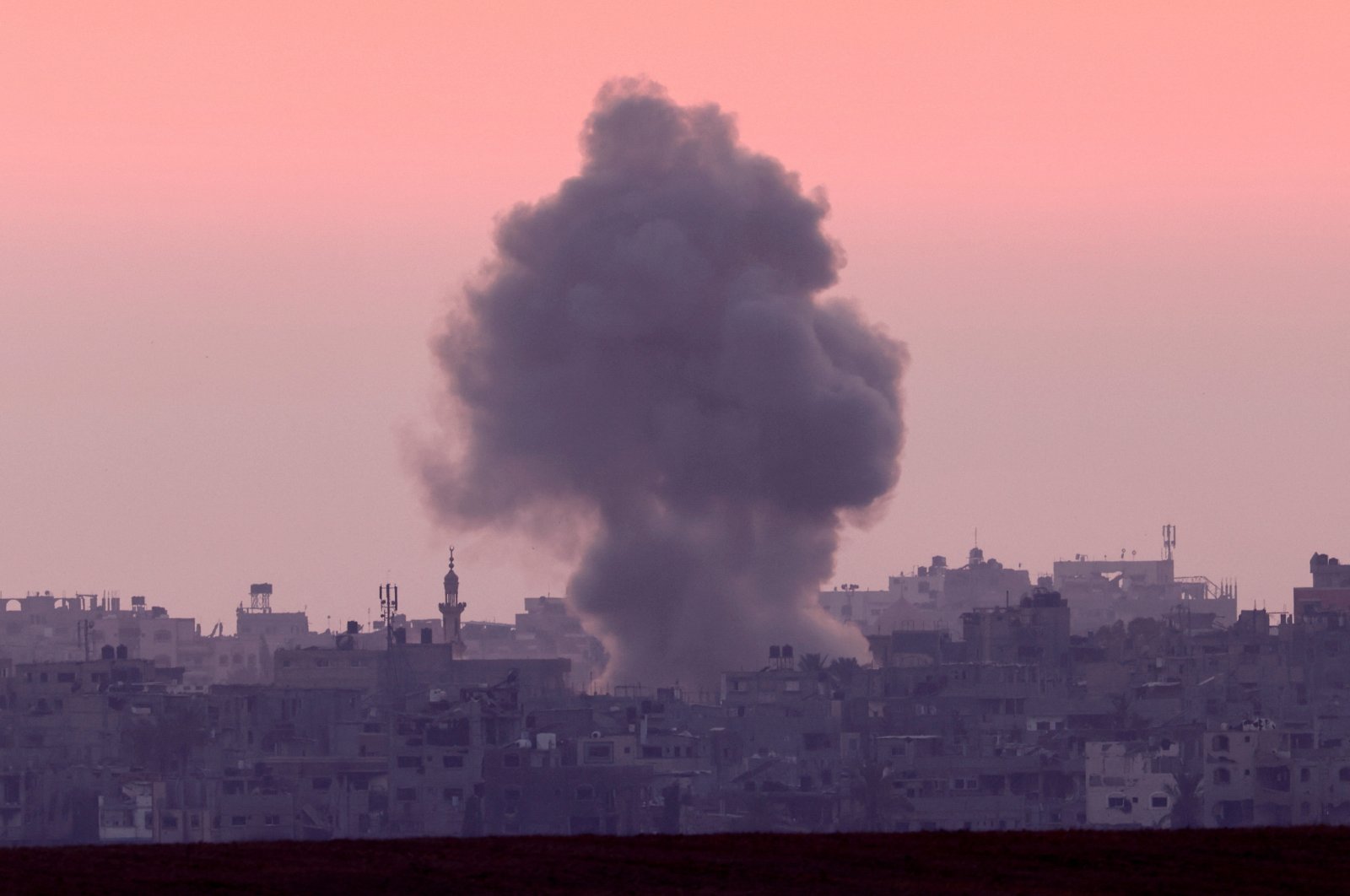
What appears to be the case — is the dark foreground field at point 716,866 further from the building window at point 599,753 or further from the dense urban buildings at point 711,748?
the building window at point 599,753

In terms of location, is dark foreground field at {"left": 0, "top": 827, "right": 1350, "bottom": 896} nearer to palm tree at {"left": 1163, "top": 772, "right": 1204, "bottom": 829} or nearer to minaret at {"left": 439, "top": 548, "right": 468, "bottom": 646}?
palm tree at {"left": 1163, "top": 772, "right": 1204, "bottom": 829}

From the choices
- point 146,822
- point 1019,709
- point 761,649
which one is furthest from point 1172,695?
point 146,822

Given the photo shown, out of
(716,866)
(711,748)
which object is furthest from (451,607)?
(716,866)

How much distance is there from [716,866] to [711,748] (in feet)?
272

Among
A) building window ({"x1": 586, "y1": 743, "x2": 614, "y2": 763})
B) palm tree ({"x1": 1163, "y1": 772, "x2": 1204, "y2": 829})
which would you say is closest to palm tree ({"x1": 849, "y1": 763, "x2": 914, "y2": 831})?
building window ({"x1": 586, "y1": 743, "x2": 614, "y2": 763})

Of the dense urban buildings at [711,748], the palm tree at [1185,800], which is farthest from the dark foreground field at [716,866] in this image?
the palm tree at [1185,800]

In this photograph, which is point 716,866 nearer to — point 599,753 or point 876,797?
point 876,797

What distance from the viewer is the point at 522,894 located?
31.5m

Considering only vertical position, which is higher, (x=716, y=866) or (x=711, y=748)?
(x=711, y=748)

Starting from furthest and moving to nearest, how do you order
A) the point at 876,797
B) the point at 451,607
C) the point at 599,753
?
→ the point at 451,607 → the point at 599,753 → the point at 876,797

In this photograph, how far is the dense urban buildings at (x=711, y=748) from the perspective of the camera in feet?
343

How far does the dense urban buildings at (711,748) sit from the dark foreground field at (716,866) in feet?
199

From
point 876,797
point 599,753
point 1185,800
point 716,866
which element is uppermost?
point 599,753

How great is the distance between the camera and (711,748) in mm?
115688
